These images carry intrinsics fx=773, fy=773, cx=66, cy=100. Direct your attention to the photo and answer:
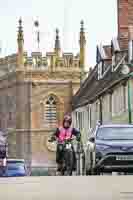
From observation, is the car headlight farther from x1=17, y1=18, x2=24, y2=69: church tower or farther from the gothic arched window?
x1=17, y1=18, x2=24, y2=69: church tower

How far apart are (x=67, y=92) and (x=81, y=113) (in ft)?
43.1

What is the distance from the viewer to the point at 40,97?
3155 inches

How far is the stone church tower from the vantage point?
3150 inches

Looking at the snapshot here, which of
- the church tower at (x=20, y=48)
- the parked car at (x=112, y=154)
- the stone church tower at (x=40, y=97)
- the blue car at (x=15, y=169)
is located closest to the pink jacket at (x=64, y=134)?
the parked car at (x=112, y=154)

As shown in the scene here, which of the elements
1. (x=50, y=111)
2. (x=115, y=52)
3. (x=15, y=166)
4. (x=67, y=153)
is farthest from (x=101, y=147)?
(x=50, y=111)

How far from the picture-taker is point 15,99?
267ft

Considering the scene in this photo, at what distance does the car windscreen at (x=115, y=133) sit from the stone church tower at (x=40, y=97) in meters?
55.1

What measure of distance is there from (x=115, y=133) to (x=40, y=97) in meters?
56.7

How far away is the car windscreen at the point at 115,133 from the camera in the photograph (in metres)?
23.1

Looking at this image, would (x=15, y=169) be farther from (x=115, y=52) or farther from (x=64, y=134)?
(x=115, y=52)

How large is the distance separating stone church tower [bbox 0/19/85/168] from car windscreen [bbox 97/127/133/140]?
55119mm

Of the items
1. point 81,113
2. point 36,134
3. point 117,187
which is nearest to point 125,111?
point 81,113

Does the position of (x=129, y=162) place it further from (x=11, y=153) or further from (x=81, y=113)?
(x=11, y=153)

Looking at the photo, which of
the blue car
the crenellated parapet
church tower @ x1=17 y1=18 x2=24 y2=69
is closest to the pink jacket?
the blue car
